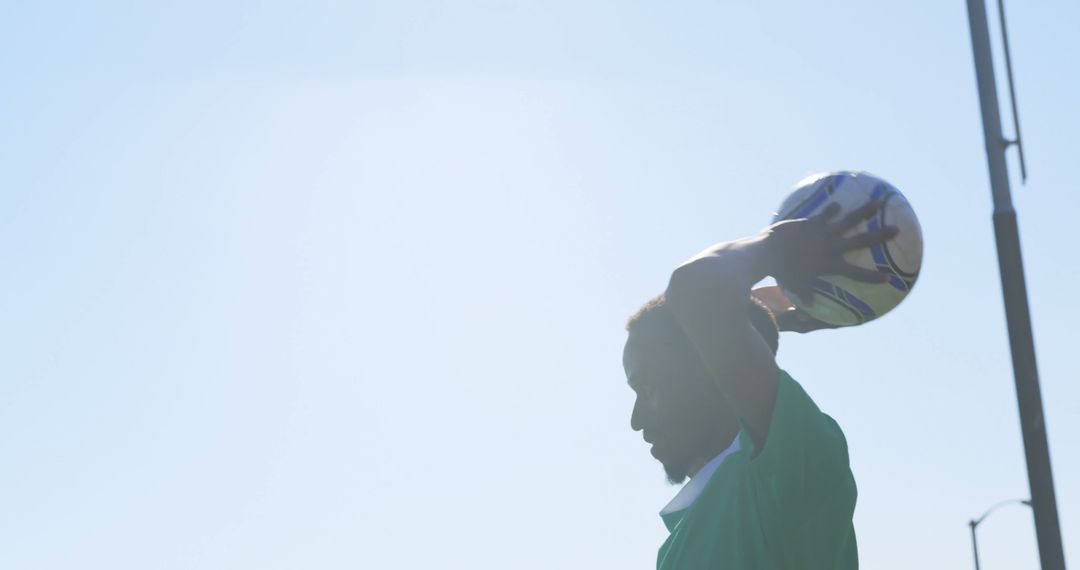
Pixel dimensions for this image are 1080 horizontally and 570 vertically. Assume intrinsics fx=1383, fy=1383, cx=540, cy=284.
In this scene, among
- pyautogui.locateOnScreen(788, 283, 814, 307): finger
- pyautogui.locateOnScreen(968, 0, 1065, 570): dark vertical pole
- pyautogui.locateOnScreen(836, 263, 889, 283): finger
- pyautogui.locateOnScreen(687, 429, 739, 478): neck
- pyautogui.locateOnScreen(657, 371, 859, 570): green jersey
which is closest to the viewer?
pyautogui.locateOnScreen(657, 371, 859, 570): green jersey

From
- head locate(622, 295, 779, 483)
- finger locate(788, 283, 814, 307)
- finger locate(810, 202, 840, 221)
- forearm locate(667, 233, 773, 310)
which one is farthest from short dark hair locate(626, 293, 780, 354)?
forearm locate(667, 233, 773, 310)

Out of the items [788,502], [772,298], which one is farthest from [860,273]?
[772,298]

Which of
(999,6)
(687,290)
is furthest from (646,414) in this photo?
(999,6)

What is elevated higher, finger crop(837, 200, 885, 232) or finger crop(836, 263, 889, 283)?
finger crop(837, 200, 885, 232)

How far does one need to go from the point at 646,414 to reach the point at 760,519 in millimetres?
932

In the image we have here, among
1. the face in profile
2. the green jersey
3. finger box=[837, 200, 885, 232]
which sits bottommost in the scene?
the green jersey

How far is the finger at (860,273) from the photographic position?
4.39m

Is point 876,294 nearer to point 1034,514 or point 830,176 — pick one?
point 830,176

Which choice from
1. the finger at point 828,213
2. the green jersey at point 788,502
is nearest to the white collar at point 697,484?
the green jersey at point 788,502

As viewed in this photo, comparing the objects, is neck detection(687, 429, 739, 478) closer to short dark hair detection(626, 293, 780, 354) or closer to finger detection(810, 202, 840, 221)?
short dark hair detection(626, 293, 780, 354)

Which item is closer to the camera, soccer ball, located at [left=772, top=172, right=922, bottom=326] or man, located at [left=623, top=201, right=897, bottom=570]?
man, located at [left=623, top=201, right=897, bottom=570]

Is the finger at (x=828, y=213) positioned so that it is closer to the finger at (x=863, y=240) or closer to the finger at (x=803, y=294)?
the finger at (x=863, y=240)

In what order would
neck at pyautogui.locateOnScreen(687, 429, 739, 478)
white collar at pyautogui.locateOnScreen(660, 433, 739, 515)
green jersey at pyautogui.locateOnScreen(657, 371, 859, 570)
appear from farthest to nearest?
neck at pyautogui.locateOnScreen(687, 429, 739, 478)
white collar at pyautogui.locateOnScreen(660, 433, 739, 515)
green jersey at pyautogui.locateOnScreen(657, 371, 859, 570)

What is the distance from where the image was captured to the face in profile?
496cm
